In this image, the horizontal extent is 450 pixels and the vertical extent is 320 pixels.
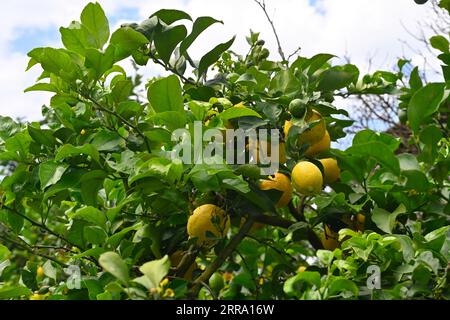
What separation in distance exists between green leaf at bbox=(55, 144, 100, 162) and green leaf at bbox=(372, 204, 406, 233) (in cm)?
46

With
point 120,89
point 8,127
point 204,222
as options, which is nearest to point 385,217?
point 204,222

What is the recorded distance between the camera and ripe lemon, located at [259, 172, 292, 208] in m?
1.11

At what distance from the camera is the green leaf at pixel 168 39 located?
1.19 meters

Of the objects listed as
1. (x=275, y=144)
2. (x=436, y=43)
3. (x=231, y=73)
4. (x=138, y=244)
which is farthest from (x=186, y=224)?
(x=436, y=43)

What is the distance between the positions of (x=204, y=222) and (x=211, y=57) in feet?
1.19

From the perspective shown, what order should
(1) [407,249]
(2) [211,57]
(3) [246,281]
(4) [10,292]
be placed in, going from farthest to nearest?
1. (3) [246,281]
2. (2) [211,57]
3. (4) [10,292]
4. (1) [407,249]

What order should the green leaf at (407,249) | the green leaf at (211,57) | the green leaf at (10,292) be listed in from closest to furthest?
the green leaf at (407,249)
the green leaf at (10,292)
the green leaf at (211,57)

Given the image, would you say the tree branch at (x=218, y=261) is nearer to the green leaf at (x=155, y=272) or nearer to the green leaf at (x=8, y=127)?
the green leaf at (x=155, y=272)

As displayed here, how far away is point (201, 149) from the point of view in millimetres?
969

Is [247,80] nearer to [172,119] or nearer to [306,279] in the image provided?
[172,119]

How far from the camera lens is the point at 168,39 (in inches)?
47.2

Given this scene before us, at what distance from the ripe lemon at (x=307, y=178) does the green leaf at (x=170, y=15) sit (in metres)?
0.35

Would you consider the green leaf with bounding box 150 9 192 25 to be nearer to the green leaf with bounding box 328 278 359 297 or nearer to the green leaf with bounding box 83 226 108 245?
the green leaf with bounding box 83 226 108 245

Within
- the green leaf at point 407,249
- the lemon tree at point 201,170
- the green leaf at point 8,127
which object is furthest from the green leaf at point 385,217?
the green leaf at point 8,127
